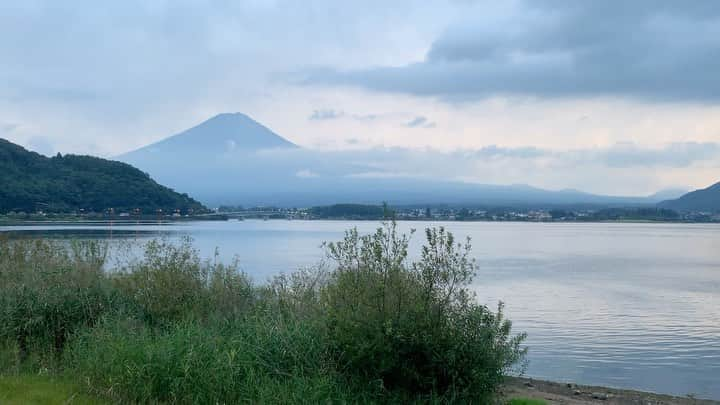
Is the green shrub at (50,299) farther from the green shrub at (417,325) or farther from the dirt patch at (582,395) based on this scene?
the dirt patch at (582,395)

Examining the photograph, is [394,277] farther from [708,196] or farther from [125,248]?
[708,196]

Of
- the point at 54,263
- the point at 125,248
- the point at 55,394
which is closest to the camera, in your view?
the point at 55,394

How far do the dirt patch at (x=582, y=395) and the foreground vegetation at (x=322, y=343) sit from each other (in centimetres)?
346

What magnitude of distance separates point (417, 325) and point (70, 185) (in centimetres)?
6963

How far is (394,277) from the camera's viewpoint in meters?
9.27

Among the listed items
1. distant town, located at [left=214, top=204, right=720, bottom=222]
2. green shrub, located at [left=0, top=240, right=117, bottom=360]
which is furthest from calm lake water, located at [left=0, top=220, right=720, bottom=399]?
distant town, located at [left=214, top=204, right=720, bottom=222]

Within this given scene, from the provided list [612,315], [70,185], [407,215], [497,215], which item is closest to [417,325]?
[612,315]

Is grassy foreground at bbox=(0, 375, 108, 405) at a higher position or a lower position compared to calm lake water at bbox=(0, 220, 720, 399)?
higher

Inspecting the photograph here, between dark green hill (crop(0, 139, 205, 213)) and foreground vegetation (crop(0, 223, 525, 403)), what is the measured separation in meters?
57.1

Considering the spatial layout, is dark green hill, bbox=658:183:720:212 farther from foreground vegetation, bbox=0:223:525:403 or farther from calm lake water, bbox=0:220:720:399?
foreground vegetation, bbox=0:223:525:403

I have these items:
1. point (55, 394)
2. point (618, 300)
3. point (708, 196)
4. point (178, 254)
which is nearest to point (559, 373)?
point (178, 254)

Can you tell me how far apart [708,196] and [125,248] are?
146418 millimetres

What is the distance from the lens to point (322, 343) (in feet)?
31.3

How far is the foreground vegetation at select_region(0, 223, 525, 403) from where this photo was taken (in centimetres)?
880
